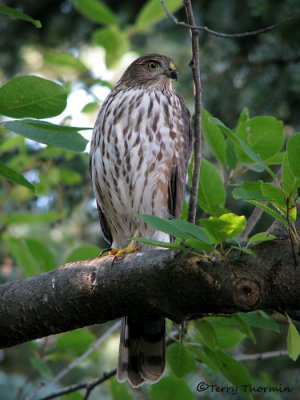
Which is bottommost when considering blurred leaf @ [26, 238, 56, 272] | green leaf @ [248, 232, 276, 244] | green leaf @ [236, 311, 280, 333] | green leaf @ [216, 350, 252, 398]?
green leaf @ [216, 350, 252, 398]

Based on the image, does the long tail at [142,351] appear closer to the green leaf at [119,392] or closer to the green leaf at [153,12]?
the green leaf at [119,392]

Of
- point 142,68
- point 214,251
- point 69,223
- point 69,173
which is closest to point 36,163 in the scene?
point 69,173

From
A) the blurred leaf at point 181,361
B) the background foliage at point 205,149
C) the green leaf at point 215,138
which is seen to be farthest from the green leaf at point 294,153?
the blurred leaf at point 181,361

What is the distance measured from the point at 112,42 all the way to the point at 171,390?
7.74 ft

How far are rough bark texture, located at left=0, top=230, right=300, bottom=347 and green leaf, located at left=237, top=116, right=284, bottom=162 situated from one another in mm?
1105

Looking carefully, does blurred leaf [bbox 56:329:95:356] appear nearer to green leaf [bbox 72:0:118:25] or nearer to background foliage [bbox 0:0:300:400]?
background foliage [bbox 0:0:300:400]

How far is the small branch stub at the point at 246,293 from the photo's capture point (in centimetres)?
231

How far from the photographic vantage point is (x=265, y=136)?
139 inches

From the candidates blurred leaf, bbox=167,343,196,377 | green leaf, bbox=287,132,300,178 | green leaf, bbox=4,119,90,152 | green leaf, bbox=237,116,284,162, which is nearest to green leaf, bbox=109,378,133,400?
blurred leaf, bbox=167,343,196,377

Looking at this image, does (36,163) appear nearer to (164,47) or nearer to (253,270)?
(164,47)

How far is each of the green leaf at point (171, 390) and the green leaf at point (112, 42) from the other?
87.5 inches

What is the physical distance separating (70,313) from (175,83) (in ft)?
10.6

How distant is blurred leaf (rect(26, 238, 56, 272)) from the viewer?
3.84 meters

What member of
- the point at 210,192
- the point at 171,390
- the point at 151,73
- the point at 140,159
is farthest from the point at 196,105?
the point at 151,73
